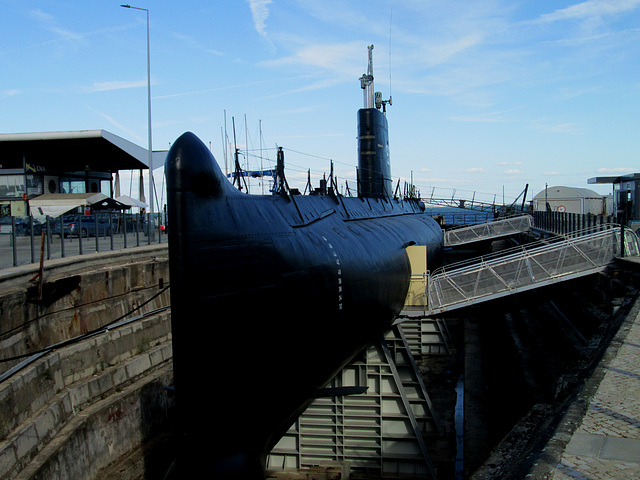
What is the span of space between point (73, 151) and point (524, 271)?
72.0 feet

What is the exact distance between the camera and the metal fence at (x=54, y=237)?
11.3m

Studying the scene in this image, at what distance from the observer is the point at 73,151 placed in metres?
25.7

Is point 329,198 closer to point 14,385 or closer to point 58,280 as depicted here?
point 58,280

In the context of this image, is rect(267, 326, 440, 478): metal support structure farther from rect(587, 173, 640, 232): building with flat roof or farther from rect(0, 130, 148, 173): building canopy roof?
rect(587, 173, 640, 232): building with flat roof

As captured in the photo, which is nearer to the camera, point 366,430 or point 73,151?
point 366,430

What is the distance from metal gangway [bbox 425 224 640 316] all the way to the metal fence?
27.6 ft

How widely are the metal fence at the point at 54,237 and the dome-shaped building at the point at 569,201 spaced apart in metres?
33.4

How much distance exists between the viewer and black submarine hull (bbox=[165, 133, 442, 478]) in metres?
5.72

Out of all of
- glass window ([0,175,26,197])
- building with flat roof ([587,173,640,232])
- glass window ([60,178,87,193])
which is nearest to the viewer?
glass window ([0,175,26,197])

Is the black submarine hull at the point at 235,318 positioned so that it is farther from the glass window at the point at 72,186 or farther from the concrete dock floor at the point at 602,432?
the glass window at the point at 72,186

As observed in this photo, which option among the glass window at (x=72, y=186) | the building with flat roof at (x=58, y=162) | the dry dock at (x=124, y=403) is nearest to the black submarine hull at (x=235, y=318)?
the dry dock at (x=124, y=403)

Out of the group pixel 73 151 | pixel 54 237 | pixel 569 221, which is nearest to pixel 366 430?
pixel 54 237

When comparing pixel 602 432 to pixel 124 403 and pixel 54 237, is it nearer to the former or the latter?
pixel 124 403

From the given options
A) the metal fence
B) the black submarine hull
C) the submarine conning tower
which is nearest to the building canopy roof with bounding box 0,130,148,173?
the metal fence
